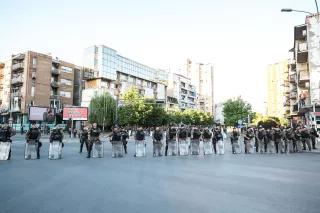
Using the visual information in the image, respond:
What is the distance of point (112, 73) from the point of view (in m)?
80.6

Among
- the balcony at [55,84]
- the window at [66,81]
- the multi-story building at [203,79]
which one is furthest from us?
the multi-story building at [203,79]

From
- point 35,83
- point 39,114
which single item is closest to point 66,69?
point 35,83

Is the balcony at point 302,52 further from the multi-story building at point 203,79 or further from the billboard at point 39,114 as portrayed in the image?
the multi-story building at point 203,79

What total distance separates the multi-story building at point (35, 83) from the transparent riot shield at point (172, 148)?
5023 centimetres

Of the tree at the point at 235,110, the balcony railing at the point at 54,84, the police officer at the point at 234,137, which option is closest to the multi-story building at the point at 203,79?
the tree at the point at 235,110

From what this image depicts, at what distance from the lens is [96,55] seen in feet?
259

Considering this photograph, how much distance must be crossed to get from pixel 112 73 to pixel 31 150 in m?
65.4

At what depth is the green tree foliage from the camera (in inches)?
2562

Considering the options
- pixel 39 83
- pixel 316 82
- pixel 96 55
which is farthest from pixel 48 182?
pixel 96 55

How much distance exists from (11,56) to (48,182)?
66.5 meters

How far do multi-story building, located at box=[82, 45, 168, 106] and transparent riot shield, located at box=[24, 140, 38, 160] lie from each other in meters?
58.5

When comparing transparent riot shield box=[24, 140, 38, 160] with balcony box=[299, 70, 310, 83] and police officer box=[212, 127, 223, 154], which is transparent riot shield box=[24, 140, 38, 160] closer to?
police officer box=[212, 127, 223, 154]

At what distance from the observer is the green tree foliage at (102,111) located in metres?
65.1

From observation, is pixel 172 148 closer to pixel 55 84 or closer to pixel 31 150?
pixel 31 150
